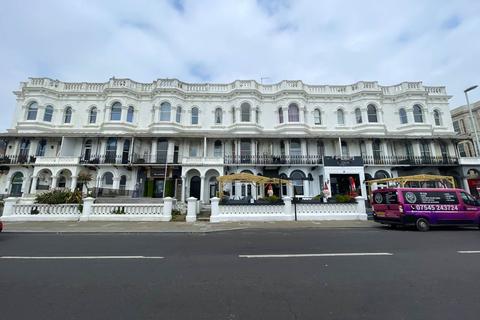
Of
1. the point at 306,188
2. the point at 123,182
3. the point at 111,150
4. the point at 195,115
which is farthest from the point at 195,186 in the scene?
the point at 306,188

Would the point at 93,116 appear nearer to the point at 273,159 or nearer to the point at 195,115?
the point at 195,115

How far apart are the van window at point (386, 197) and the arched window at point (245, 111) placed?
15.7 metres

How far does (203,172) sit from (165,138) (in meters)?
5.84

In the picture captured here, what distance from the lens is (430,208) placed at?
11.0 meters

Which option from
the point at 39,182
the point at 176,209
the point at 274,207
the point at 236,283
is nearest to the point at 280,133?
the point at 274,207

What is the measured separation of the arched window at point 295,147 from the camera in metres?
23.9

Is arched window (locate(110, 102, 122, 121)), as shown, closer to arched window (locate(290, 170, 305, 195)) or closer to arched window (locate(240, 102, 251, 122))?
arched window (locate(240, 102, 251, 122))

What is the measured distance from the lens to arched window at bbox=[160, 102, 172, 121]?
2458cm

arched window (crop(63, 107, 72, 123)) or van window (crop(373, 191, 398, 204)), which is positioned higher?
arched window (crop(63, 107, 72, 123))

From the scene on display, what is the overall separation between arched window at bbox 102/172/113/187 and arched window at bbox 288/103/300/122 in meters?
19.6

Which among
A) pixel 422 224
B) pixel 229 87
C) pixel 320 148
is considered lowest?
pixel 422 224

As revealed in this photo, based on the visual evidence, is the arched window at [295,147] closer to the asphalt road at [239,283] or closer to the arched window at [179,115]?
the arched window at [179,115]

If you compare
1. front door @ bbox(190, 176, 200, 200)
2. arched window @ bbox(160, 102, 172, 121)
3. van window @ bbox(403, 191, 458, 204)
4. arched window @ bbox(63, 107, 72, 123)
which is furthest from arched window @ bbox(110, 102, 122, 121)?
van window @ bbox(403, 191, 458, 204)

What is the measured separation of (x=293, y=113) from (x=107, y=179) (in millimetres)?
20732
